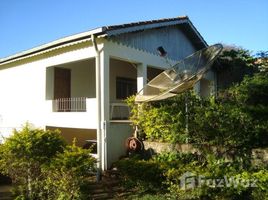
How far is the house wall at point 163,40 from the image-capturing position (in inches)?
521

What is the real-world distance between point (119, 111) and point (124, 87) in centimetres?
397

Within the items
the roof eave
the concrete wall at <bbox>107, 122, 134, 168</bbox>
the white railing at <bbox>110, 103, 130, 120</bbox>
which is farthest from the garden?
the roof eave

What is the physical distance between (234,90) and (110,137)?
14.8 feet

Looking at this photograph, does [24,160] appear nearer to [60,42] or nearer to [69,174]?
[69,174]

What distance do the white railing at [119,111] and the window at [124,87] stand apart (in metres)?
2.99

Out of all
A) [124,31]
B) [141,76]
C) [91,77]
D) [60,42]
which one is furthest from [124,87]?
[124,31]

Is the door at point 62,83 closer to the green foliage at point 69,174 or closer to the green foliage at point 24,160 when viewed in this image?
the green foliage at point 24,160

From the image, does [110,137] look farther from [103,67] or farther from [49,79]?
[49,79]

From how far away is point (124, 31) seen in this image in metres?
12.4

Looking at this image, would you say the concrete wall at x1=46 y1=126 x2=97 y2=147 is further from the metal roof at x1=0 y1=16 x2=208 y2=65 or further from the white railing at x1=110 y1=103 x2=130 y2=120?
the metal roof at x1=0 y1=16 x2=208 y2=65

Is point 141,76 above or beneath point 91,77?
beneath

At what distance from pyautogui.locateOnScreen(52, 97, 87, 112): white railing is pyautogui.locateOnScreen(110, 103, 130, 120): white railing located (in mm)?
1517

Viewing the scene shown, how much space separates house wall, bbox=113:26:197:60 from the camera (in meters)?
13.2

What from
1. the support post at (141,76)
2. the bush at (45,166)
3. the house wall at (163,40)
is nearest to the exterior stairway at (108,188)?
the bush at (45,166)
